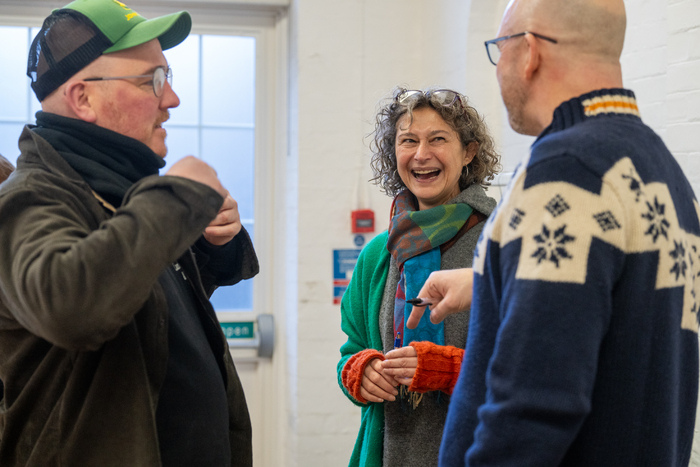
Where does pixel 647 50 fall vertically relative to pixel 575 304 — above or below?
above

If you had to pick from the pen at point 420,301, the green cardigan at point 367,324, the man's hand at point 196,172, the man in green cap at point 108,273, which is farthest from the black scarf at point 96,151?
the green cardigan at point 367,324

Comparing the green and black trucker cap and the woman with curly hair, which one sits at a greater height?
the green and black trucker cap

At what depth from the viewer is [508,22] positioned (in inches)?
41.0

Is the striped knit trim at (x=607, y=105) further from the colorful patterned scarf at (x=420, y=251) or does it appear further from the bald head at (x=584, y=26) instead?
the colorful patterned scarf at (x=420, y=251)

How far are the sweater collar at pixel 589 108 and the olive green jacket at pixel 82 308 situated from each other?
21.3 inches

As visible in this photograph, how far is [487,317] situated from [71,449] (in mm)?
699

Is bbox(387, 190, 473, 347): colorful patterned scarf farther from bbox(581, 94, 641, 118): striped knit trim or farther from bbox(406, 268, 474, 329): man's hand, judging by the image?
bbox(581, 94, 641, 118): striped knit trim

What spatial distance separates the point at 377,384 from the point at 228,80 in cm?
244

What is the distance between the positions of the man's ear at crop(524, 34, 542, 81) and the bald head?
0.02 meters

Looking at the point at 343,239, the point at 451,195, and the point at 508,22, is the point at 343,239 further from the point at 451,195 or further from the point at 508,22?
the point at 508,22

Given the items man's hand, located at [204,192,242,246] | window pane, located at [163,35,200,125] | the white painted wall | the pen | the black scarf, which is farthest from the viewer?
window pane, located at [163,35,200,125]

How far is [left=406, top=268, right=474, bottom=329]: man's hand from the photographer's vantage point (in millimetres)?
1174

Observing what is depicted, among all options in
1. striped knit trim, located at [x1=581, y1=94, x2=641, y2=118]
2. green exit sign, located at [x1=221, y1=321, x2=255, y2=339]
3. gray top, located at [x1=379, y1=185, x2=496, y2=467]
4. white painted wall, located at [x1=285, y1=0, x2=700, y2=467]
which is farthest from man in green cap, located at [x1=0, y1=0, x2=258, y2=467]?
green exit sign, located at [x1=221, y1=321, x2=255, y2=339]

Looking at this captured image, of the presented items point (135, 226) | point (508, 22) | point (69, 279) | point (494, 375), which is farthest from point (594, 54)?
point (69, 279)
